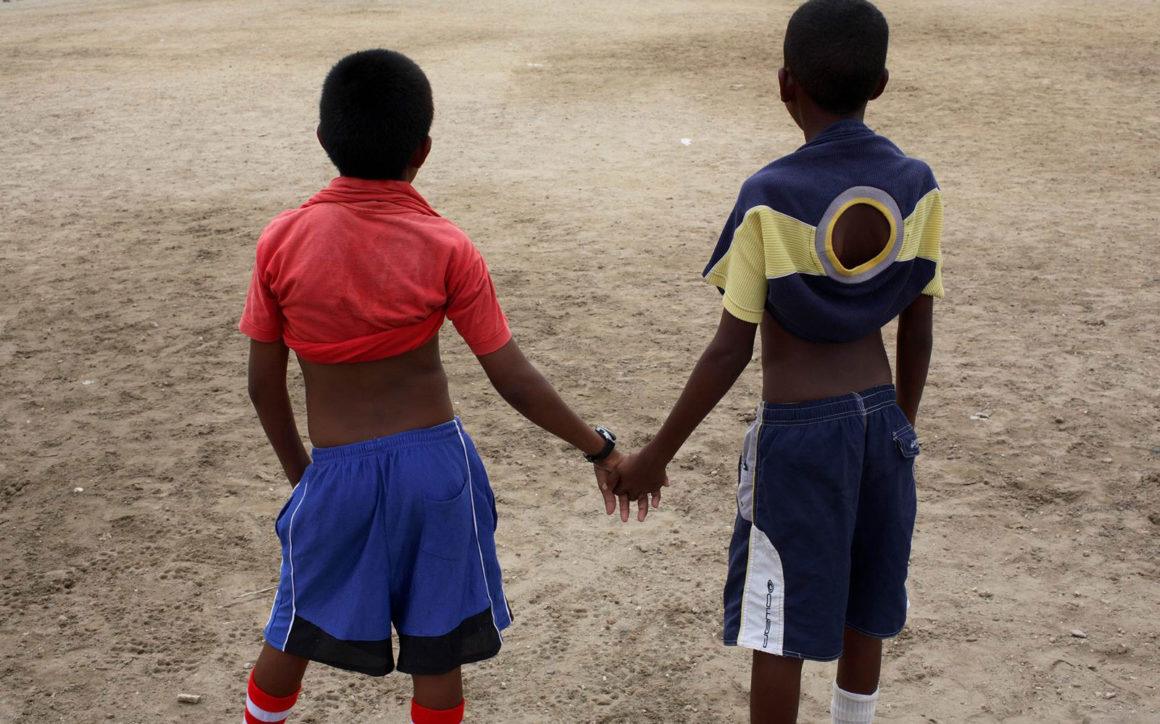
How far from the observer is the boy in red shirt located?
2059mm

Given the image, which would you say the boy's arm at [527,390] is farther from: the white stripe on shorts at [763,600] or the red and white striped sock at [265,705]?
the red and white striped sock at [265,705]

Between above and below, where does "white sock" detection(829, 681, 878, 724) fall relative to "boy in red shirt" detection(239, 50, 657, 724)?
below

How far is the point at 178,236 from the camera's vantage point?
260 inches

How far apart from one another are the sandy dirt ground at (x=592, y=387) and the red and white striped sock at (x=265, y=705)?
0.51m

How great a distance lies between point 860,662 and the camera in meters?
2.45

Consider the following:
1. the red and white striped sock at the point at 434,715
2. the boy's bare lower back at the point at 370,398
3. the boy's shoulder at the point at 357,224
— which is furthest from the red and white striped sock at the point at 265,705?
the boy's shoulder at the point at 357,224

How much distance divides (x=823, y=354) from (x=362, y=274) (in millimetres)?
946

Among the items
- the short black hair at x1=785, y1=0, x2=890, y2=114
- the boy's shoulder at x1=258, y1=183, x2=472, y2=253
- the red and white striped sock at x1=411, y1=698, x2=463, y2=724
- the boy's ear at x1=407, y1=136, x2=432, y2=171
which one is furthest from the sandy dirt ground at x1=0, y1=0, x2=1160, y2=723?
the short black hair at x1=785, y1=0, x2=890, y2=114

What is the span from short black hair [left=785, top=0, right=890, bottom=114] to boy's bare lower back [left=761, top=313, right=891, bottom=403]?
1.55ft

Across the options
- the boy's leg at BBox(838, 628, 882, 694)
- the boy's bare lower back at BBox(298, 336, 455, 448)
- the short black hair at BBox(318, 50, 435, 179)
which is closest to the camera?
the short black hair at BBox(318, 50, 435, 179)

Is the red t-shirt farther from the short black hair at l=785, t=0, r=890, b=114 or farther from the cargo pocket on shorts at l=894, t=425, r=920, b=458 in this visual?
the cargo pocket on shorts at l=894, t=425, r=920, b=458

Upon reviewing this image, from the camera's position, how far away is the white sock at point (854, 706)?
2484 millimetres

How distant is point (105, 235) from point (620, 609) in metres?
4.82

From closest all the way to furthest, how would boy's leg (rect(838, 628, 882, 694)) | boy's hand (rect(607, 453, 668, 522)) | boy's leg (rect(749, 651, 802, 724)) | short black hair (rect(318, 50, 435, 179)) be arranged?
1. short black hair (rect(318, 50, 435, 179))
2. boy's leg (rect(749, 651, 802, 724))
3. boy's leg (rect(838, 628, 882, 694))
4. boy's hand (rect(607, 453, 668, 522))
